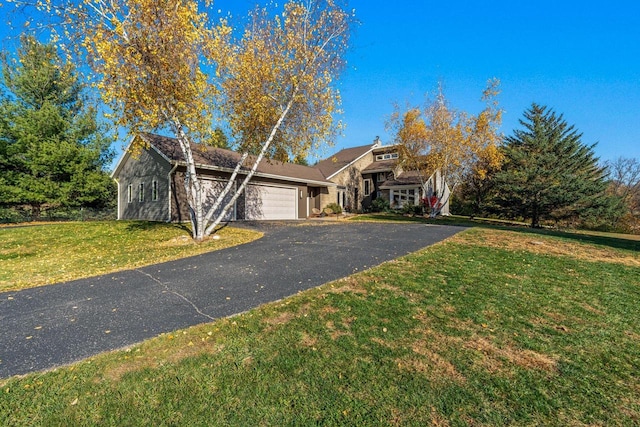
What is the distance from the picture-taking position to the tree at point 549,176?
20.4 m

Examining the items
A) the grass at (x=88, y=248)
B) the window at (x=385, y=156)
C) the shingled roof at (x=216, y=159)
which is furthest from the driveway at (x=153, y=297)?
the window at (x=385, y=156)

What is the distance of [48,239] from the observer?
1147 centimetres

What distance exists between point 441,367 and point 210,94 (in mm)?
9838

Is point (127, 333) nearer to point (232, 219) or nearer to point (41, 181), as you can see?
point (232, 219)

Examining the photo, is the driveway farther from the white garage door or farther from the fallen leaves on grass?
the white garage door

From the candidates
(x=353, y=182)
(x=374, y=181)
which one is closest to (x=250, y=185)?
(x=353, y=182)

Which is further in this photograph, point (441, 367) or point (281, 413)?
point (441, 367)

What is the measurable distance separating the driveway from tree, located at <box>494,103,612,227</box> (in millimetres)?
16627

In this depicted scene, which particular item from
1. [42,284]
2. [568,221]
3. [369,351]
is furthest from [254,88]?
[568,221]

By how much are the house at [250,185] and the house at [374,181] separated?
0.09 metres

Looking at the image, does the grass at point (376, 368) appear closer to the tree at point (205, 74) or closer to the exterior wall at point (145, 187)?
the tree at point (205, 74)

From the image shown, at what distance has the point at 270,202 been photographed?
64.0 feet

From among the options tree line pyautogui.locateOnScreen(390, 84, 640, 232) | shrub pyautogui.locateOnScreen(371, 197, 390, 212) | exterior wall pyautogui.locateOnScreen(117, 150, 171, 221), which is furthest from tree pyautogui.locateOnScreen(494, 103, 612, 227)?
exterior wall pyautogui.locateOnScreen(117, 150, 171, 221)

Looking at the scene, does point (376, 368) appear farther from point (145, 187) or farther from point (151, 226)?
point (145, 187)
